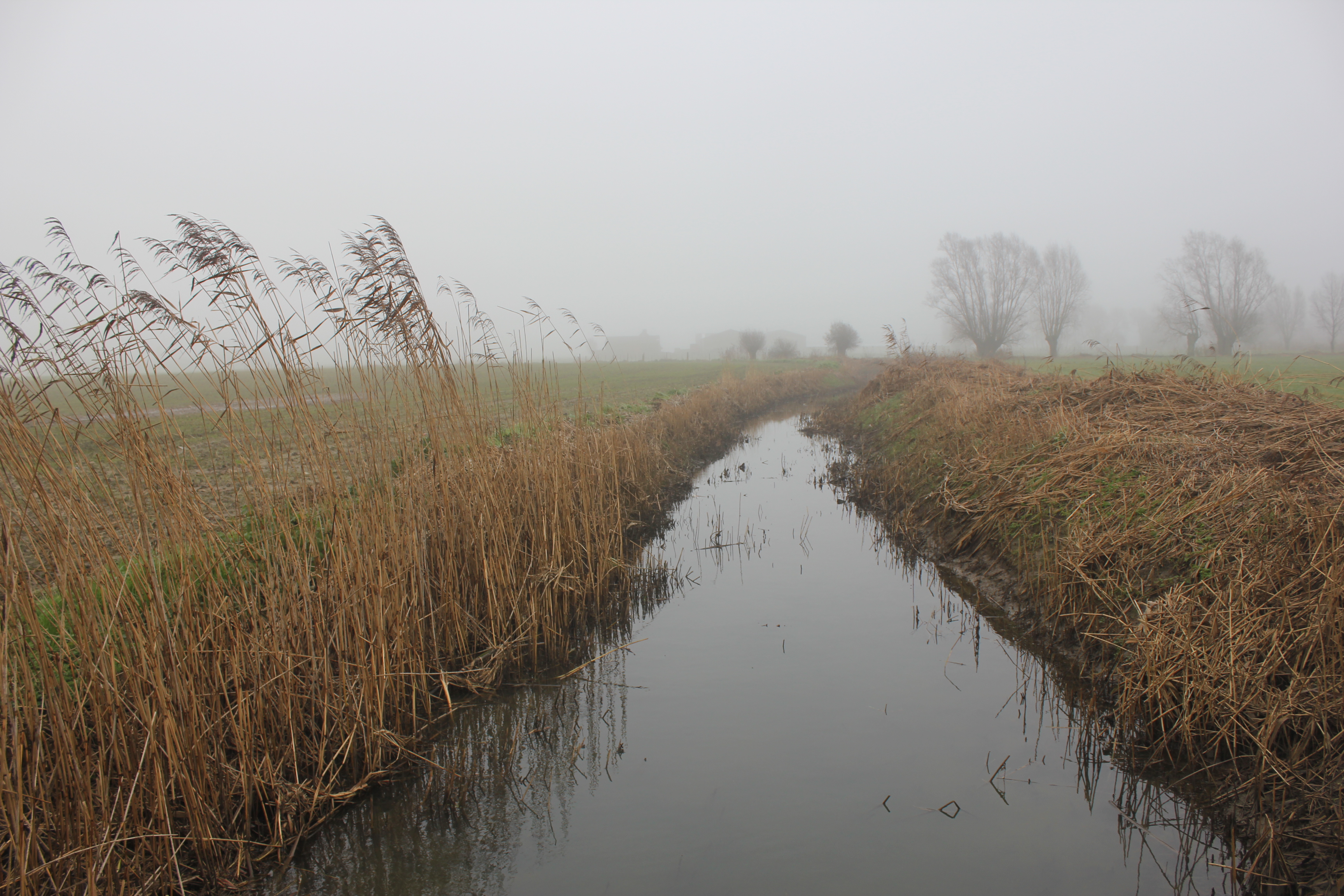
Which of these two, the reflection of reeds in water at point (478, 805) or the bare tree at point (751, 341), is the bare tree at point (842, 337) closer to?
the bare tree at point (751, 341)

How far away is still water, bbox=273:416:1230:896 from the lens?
3336 mm

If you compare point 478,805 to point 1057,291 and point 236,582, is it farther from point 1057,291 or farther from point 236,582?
point 1057,291

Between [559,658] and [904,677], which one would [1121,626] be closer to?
[904,677]

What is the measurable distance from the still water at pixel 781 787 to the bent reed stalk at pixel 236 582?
539 mm

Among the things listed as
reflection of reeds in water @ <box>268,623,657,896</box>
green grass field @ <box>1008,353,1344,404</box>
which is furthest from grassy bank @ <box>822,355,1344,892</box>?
reflection of reeds in water @ <box>268,623,657,896</box>

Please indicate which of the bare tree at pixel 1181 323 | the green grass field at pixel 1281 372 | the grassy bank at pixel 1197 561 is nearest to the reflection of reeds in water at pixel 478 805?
the grassy bank at pixel 1197 561

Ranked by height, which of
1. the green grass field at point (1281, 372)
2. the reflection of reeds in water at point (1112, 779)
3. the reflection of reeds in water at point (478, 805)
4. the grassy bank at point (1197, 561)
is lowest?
the reflection of reeds in water at point (1112, 779)

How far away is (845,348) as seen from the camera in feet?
233

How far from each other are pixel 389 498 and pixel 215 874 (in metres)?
2.09

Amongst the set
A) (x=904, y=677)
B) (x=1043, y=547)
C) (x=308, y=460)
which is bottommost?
(x=904, y=677)

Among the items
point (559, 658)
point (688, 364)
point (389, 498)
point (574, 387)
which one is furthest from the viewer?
point (688, 364)

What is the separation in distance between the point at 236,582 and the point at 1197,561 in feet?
21.9

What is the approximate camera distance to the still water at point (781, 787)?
334 centimetres

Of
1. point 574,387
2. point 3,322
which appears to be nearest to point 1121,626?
point 3,322
